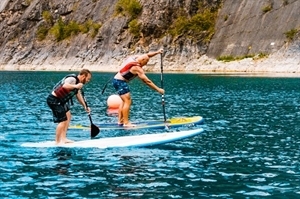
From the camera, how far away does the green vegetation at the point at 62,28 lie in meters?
139

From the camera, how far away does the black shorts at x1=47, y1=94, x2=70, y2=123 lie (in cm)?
2197

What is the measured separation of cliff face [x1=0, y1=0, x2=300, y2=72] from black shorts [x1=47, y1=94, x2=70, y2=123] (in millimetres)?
70068

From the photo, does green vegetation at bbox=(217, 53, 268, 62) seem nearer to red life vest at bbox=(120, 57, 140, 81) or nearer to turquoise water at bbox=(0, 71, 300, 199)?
turquoise water at bbox=(0, 71, 300, 199)

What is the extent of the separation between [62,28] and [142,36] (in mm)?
27345

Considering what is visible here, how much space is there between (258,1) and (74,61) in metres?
43.3

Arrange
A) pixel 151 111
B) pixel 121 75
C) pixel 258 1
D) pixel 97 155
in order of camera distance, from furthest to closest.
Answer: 1. pixel 258 1
2. pixel 151 111
3. pixel 121 75
4. pixel 97 155

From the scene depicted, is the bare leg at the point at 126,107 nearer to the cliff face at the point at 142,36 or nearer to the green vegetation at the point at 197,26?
the cliff face at the point at 142,36

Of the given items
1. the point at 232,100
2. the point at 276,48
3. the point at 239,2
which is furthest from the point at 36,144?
the point at 239,2

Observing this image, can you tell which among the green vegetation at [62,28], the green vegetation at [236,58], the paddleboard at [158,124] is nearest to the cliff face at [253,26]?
the green vegetation at [236,58]

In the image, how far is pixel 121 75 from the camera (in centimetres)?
2747

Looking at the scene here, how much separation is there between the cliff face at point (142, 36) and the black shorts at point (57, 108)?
7007 centimetres

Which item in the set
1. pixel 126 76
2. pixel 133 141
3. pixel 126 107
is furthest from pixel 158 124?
pixel 133 141

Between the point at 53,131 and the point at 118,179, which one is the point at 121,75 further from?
the point at 118,179

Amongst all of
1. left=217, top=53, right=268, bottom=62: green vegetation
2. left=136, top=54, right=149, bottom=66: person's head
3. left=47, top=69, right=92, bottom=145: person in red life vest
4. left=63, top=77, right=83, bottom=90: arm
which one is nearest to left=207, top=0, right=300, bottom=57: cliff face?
left=217, top=53, right=268, bottom=62: green vegetation
